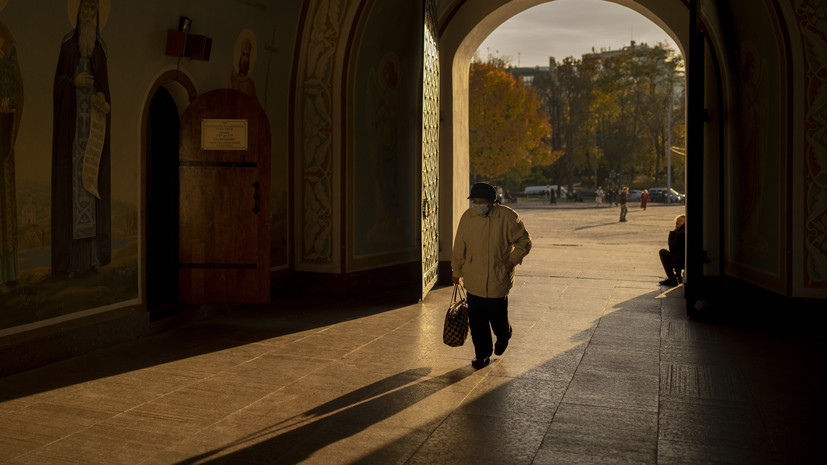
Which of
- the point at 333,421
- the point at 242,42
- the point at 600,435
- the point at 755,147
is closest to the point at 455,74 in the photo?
the point at 242,42

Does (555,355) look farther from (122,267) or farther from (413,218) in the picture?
(413,218)

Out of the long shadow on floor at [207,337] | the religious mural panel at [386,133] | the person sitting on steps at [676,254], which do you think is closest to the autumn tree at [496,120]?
the religious mural panel at [386,133]

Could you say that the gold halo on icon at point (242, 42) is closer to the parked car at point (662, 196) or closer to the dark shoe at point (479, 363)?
the dark shoe at point (479, 363)

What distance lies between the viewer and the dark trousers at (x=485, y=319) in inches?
265

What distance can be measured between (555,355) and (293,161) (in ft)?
17.6

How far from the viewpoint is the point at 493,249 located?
6668mm

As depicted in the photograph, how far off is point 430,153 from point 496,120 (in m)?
29.7

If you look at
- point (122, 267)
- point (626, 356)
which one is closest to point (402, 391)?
point (626, 356)

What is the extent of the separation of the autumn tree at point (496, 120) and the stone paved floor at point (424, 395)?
1223 inches

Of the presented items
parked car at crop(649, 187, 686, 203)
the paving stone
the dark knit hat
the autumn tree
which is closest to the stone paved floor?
the paving stone

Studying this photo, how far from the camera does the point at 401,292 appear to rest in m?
11.6

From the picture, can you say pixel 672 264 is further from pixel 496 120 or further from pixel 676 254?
pixel 496 120

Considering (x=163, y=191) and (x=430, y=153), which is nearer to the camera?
(x=163, y=191)

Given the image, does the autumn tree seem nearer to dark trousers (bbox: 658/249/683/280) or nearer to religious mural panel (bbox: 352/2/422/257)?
religious mural panel (bbox: 352/2/422/257)
